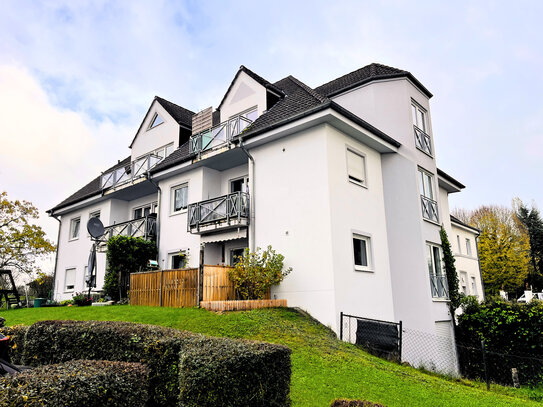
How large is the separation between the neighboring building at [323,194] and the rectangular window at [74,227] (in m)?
7.65

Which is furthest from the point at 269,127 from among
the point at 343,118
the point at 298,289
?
the point at 298,289

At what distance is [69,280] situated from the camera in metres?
25.5

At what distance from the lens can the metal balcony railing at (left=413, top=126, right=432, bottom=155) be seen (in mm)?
17906

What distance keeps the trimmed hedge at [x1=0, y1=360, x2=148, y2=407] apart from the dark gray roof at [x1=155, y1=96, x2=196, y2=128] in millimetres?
19375

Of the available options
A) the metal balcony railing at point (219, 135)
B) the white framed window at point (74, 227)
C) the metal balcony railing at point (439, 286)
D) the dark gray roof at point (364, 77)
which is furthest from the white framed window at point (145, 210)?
the metal balcony railing at point (439, 286)

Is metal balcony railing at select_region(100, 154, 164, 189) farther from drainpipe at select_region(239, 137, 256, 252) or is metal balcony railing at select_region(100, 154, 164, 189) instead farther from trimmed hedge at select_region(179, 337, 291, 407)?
trimmed hedge at select_region(179, 337, 291, 407)

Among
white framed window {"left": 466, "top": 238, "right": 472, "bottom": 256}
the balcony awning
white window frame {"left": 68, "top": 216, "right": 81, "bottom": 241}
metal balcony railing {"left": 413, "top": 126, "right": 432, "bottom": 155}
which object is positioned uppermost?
metal balcony railing {"left": 413, "top": 126, "right": 432, "bottom": 155}

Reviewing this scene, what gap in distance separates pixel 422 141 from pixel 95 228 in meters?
17.2

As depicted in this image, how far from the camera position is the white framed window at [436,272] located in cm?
1625

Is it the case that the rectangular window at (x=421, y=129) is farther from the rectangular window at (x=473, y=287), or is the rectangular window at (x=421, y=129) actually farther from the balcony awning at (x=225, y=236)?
the rectangular window at (x=473, y=287)

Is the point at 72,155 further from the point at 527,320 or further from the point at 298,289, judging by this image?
the point at 527,320

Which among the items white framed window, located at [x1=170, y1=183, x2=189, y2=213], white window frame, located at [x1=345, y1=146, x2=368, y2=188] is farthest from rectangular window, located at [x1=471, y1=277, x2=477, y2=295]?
white framed window, located at [x1=170, y1=183, x2=189, y2=213]

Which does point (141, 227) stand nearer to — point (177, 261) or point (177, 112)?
point (177, 261)

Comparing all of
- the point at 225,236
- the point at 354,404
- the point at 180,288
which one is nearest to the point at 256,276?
the point at 180,288
